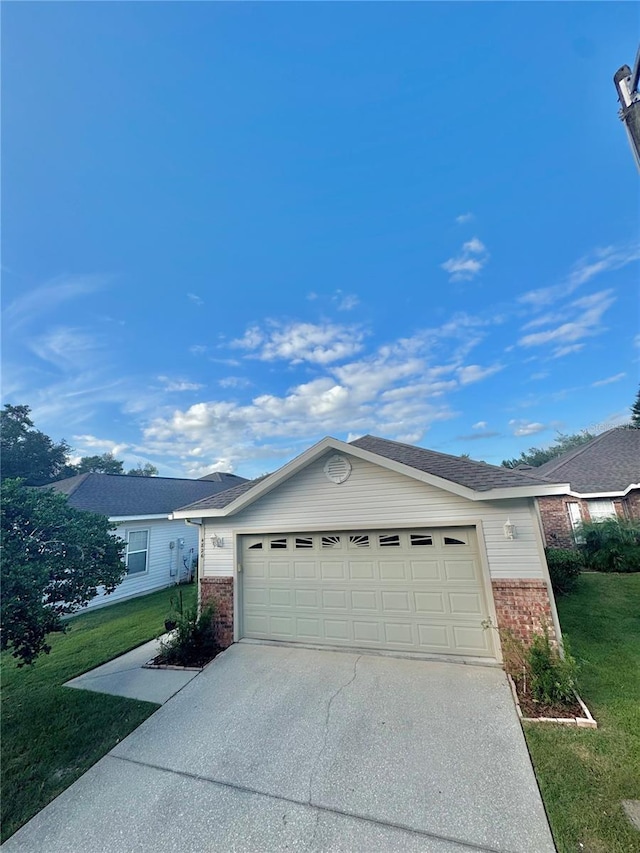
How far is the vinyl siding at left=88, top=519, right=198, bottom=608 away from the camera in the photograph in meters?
13.1

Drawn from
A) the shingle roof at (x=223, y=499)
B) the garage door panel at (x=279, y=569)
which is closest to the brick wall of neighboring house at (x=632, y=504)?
the garage door panel at (x=279, y=569)

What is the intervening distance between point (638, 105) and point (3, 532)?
27.3ft

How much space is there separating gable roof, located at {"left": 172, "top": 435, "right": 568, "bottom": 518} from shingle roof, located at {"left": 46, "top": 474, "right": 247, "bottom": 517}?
6581 millimetres

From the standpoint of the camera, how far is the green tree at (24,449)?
27.7 metres

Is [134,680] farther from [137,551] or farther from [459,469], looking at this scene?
[137,551]

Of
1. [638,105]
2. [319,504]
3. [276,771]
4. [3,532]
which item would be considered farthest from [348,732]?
[638,105]

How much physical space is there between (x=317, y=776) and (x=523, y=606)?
13.3 ft

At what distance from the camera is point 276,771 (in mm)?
3832

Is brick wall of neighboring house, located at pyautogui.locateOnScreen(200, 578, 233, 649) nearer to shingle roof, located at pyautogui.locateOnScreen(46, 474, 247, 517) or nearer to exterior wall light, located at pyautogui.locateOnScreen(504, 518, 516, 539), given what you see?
exterior wall light, located at pyautogui.locateOnScreen(504, 518, 516, 539)

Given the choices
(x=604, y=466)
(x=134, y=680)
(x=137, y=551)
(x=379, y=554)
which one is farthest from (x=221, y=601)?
(x=604, y=466)

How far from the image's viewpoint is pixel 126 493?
15.4m

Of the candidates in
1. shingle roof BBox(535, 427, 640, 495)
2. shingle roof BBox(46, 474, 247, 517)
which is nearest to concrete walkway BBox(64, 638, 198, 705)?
shingle roof BBox(46, 474, 247, 517)

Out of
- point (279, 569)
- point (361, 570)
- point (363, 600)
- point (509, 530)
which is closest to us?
point (509, 530)

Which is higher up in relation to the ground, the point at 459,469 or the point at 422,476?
the point at 459,469
